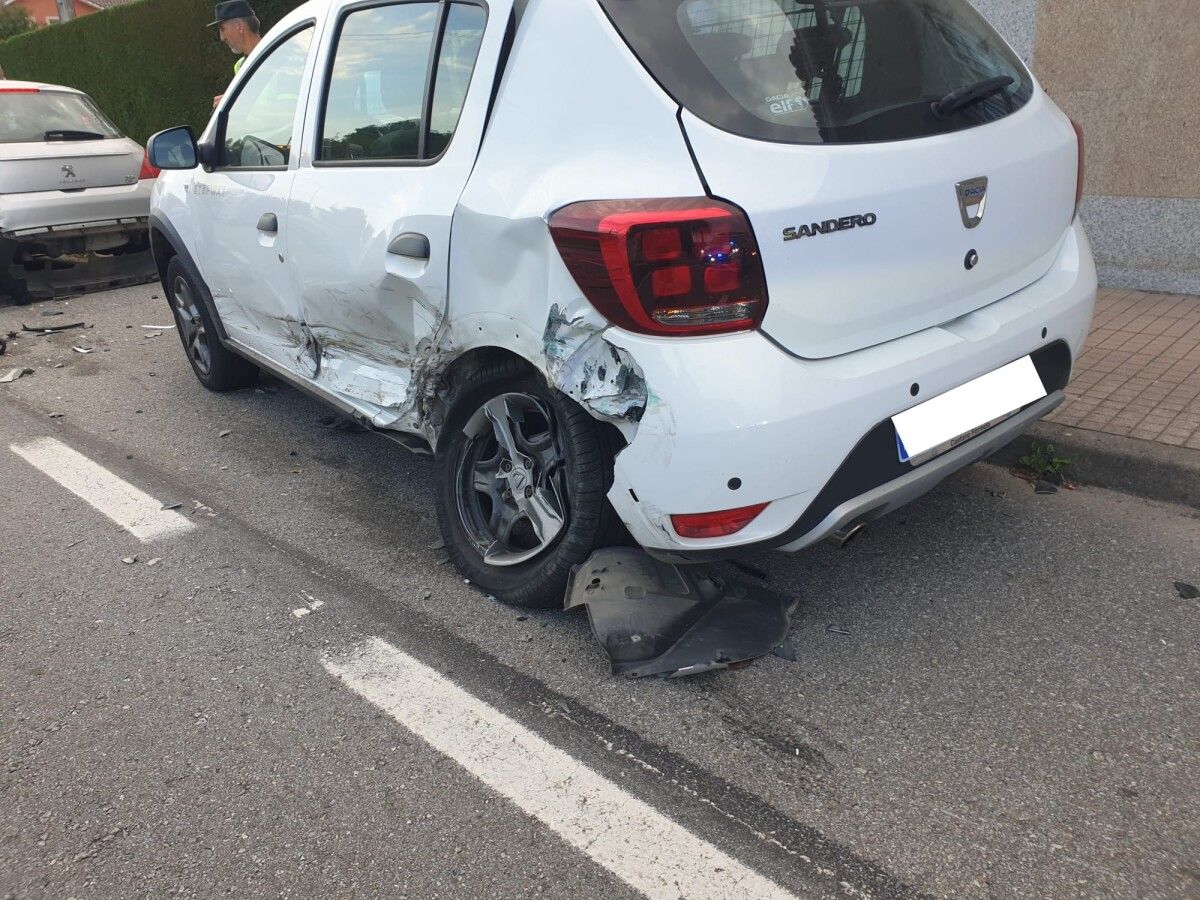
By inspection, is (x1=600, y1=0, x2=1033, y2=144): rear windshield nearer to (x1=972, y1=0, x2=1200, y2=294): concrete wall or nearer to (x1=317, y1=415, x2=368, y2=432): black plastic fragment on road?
(x1=317, y1=415, x2=368, y2=432): black plastic fragment on road

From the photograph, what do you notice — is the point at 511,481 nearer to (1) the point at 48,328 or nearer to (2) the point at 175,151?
(2) the point at 175,151

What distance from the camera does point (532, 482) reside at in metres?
3.09

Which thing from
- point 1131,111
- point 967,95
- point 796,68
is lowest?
point 1131,111

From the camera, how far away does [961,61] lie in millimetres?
2891

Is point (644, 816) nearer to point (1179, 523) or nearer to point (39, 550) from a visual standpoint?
point (1179, 523)

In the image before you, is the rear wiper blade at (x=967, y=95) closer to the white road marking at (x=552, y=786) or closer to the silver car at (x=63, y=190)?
the white road marking at (x=552, y=786)

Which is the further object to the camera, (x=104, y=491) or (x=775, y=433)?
(x=104, y=491)

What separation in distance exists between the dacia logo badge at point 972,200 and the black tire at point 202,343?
371 centimetres

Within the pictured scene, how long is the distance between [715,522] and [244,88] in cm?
319

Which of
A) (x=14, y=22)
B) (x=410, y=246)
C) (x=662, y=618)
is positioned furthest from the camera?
(x=14, y=22)

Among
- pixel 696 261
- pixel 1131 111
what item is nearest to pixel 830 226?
pixel 696 261

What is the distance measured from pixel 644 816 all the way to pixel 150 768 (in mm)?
1260

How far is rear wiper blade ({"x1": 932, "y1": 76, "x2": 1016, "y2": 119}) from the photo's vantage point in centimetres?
272

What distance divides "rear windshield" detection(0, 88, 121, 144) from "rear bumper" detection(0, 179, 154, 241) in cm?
59
